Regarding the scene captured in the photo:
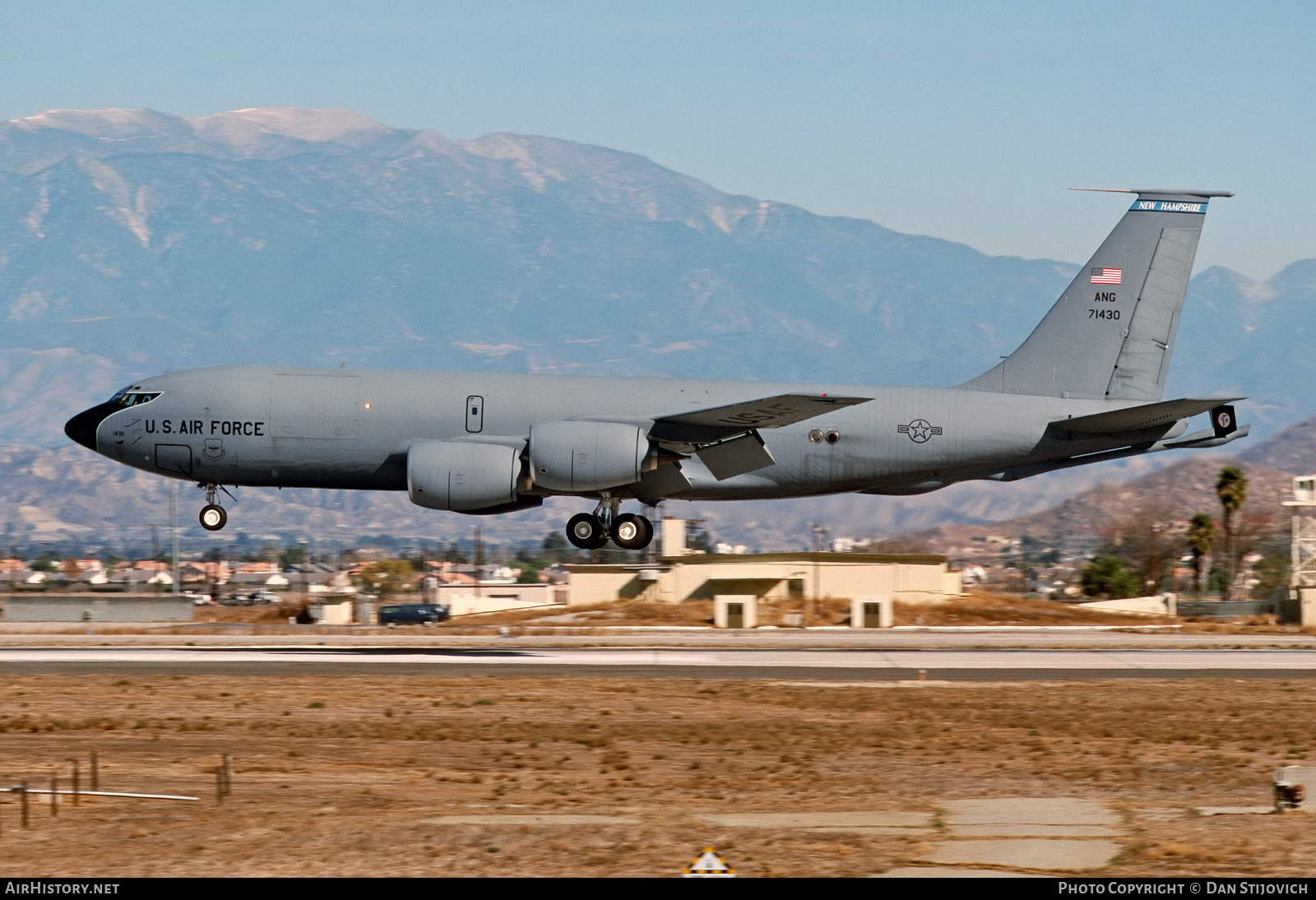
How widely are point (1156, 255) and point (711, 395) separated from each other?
44.0 ft

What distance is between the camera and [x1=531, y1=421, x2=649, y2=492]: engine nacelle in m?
39.2

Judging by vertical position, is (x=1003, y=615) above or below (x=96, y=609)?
below

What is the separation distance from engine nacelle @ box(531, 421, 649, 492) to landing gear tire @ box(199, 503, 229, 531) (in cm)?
860

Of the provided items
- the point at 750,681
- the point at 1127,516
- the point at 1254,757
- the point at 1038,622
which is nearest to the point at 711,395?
the point at 750,681

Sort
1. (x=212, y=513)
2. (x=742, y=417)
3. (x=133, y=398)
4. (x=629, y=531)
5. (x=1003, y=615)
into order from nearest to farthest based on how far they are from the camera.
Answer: (x=742, y=417), (x=133, y=398), (x=629, y=531), (x=212, y=513), (x=1003, y=615)

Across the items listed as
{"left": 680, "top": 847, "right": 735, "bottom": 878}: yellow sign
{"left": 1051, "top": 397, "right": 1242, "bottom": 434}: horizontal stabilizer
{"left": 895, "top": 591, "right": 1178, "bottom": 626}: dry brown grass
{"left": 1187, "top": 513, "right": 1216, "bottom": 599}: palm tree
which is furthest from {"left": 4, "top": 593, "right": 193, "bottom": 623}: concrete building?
{"left": 1187, "top": 513, "right": 1216, "bottom": 599}: palm tree

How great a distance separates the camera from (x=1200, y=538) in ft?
374

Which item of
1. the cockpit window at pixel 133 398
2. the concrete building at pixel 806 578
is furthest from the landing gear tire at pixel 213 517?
the concrete building at pixel 806 578

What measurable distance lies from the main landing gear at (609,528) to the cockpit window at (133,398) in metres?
11.2

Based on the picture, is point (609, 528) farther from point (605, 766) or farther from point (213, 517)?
point (605, 766)

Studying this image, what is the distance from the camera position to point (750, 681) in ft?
116

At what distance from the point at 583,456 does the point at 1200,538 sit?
279 feet

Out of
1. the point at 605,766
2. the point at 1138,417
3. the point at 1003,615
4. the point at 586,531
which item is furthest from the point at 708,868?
the point at 1003,615

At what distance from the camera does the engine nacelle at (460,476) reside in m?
38.9
